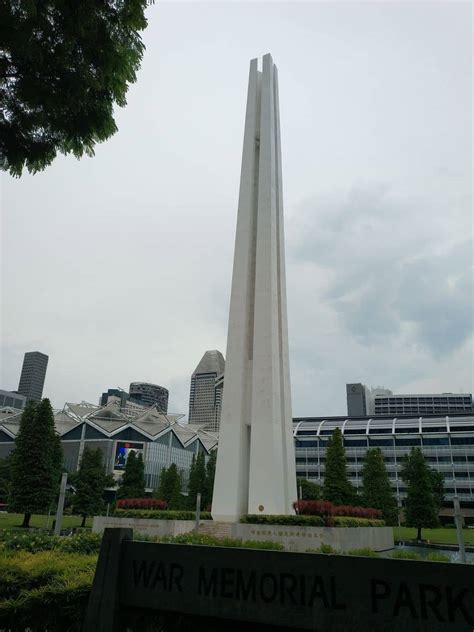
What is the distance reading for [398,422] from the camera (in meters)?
77.9

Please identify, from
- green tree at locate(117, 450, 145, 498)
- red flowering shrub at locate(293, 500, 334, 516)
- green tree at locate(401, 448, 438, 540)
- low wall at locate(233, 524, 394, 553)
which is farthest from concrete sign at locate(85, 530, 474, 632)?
green tree at locate(117, 450, 145, 498)

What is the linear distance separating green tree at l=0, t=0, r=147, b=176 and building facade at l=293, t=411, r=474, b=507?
66574 millimetres

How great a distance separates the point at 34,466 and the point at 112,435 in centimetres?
4616

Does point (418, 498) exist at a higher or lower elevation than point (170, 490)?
higher

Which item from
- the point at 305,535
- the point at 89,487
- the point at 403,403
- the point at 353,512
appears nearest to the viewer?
the point at 305,535

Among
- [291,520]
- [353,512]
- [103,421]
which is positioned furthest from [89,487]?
[103,421]

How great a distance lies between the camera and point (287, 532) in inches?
710

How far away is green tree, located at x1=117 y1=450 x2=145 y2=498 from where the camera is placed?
4953cm

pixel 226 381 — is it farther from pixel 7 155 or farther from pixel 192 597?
pixel 192 597

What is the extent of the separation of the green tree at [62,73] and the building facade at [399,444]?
66.6 m

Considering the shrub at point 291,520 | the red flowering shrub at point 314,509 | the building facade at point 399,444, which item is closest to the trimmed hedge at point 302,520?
the shrub at point 291,520

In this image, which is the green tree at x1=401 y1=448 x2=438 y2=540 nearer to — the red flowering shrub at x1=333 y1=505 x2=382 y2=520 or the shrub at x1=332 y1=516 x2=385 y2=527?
the red flowering shrub at x1=333 y1=505 x2=382 y2=520

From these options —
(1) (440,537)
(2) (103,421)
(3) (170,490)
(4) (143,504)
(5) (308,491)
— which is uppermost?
(2) (103,421)

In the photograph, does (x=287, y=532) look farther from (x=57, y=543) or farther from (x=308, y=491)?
(x=308, y=491)
